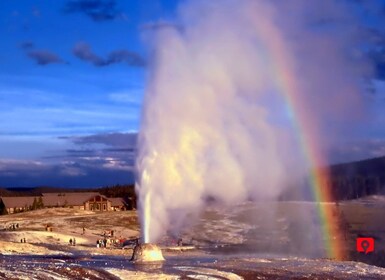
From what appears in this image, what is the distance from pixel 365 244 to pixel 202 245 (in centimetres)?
950

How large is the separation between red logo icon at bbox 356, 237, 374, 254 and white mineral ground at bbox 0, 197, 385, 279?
464mm

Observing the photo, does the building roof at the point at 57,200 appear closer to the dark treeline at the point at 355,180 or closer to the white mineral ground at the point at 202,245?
the dark treeline at the point at 355,180

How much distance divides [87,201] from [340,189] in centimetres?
3068

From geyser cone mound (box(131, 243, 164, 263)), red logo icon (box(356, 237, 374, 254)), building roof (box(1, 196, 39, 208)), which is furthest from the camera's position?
building roof (box(1, 196, 39, 208))

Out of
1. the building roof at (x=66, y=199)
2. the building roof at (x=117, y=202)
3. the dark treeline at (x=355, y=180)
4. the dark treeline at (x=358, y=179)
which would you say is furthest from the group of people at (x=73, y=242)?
the building roof at (x=66, y=199)

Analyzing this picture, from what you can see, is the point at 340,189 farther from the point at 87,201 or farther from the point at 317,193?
the point at 87,201

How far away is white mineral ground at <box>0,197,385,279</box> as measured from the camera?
74.9 ft

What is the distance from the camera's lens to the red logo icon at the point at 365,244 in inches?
1590

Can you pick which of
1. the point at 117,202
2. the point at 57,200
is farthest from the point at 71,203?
the point at 117,202

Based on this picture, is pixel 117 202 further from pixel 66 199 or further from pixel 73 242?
pixel 73 242

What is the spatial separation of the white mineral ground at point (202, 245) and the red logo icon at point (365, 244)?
46 centimetres

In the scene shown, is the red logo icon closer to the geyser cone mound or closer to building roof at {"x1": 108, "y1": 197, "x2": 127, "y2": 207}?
the geyser cone mound

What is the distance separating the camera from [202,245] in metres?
42.5

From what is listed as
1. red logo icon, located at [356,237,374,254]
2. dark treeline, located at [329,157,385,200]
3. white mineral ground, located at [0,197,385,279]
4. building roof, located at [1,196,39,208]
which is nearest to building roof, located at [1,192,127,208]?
building roof, located at [1,196,39,208]
